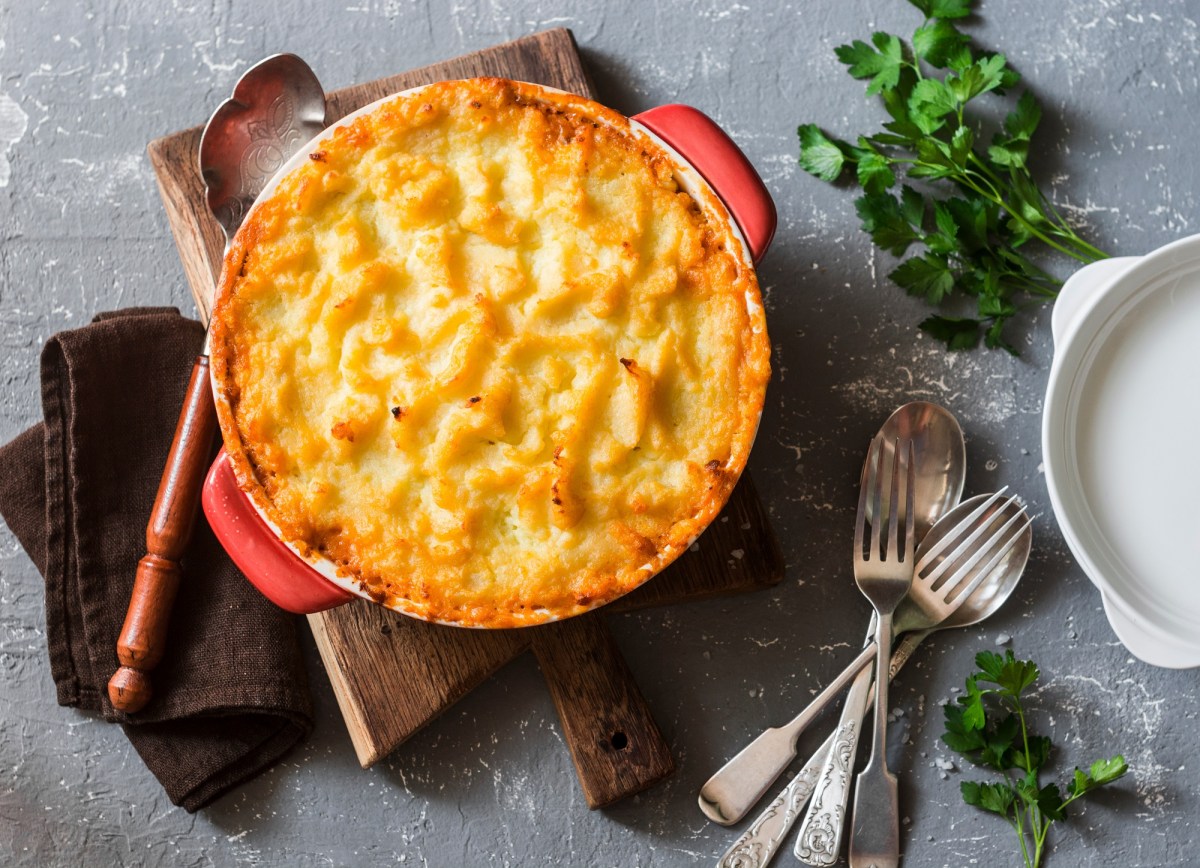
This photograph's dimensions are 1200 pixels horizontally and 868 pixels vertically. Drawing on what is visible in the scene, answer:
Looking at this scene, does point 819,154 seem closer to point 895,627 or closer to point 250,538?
point 895,627

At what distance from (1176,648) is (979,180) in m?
0.87

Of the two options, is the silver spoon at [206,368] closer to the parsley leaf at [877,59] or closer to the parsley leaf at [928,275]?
the parsley leaf at [877,59]

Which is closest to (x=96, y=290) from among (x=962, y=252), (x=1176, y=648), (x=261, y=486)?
(x=261, y=486)

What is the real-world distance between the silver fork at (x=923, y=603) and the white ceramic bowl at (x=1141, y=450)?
0.14 meters

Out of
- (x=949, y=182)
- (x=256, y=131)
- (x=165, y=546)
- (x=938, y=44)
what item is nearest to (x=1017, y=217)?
(x=949, y=182)

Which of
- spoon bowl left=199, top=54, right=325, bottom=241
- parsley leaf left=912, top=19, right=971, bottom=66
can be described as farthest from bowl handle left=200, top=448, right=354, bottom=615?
parsley leaf left=912, top=19, right=971, bottom=66

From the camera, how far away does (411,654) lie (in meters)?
1.70

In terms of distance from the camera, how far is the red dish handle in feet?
4.92

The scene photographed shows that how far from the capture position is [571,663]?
67.3 inches

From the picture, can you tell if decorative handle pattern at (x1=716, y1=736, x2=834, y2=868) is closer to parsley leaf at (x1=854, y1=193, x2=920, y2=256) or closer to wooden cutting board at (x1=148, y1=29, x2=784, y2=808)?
wooden cutting board at (x1=148, y1=29, x2=784, y2=808)

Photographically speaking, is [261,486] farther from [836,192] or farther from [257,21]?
[836,192]

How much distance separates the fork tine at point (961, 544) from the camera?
1.70m

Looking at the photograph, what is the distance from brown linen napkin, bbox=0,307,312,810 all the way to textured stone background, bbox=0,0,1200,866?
10cm

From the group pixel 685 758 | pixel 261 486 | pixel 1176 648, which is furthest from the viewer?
pixel 685 758
